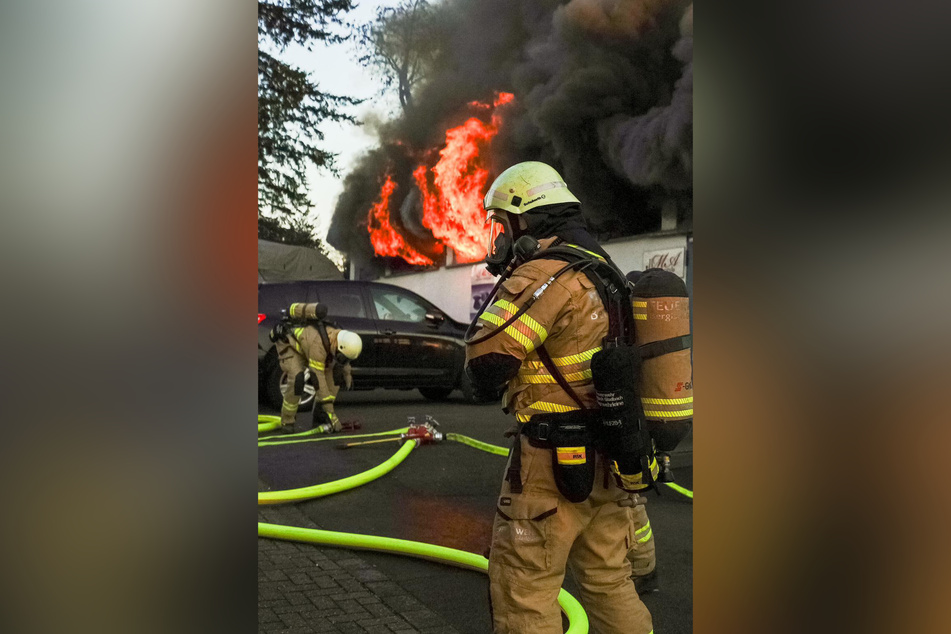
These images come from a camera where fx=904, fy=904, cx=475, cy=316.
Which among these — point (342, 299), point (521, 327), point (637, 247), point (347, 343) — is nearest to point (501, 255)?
point (521, 327)

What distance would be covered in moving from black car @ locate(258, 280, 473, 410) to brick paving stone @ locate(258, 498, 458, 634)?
654 centimetres

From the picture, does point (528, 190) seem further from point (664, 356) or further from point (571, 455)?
point (571, 455)

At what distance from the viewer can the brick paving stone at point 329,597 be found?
12.9ft

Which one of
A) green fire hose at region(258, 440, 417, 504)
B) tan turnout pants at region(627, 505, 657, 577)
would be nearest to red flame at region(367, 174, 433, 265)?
green fire hose at region(258, 440, 417, 504)

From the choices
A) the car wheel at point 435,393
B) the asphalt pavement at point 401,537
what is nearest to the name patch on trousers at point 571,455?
the asphalt pavement at point 401,537

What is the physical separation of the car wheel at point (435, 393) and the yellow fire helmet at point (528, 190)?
9411 millimetres

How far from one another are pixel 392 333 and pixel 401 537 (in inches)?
257

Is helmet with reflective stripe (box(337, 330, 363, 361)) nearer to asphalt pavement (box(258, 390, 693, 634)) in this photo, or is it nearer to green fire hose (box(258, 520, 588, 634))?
asphalt pavement (box(258, 390, 693, 634))

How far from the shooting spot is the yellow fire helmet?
309cm

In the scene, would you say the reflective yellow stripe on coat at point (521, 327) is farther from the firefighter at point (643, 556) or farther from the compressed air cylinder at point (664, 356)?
the firefighter at point (643, 556)

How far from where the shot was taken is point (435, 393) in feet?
41.4
